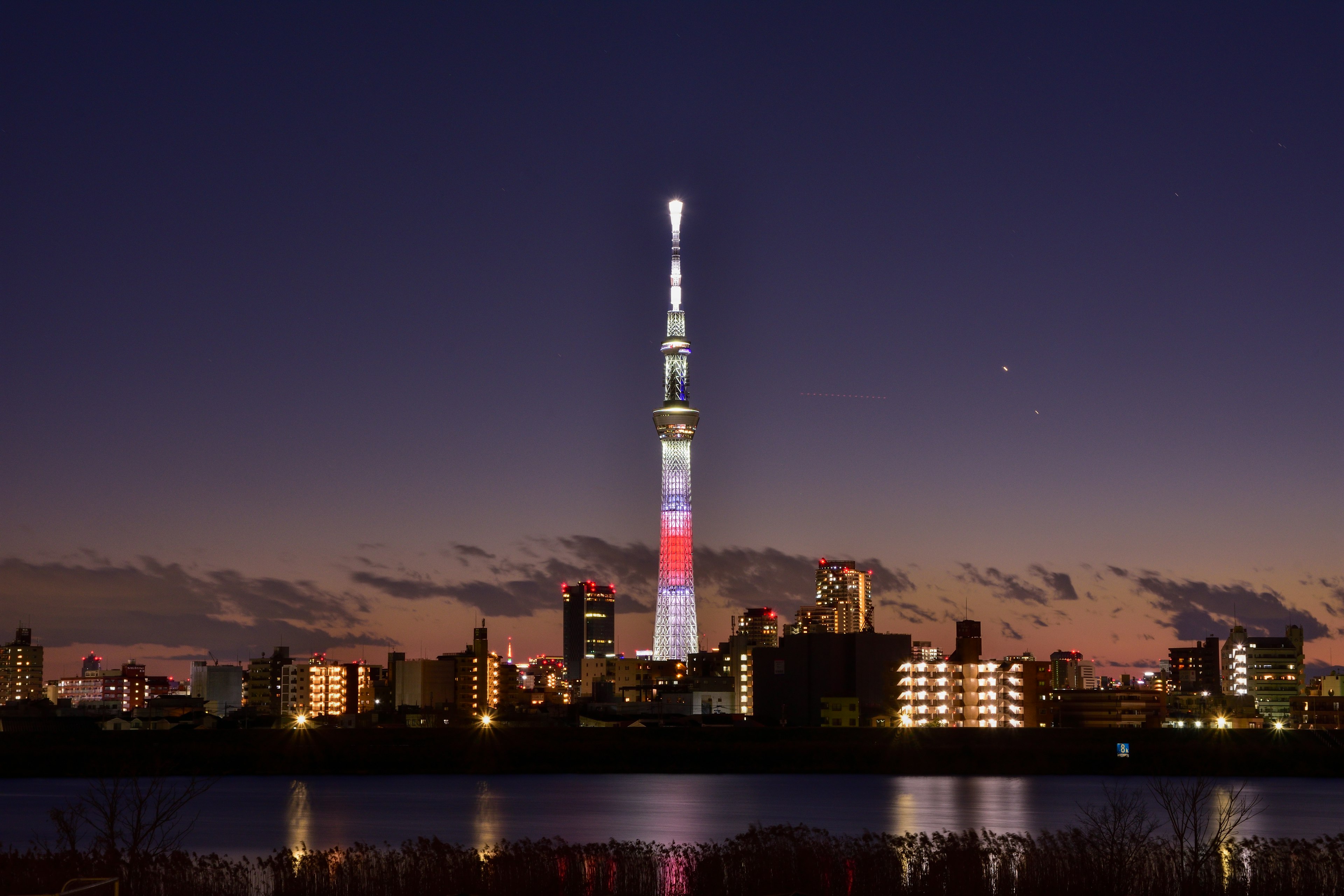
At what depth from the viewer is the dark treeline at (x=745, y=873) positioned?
3138 centimetres

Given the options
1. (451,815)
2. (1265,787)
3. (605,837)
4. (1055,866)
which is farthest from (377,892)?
(1265,787)

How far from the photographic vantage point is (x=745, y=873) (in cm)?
3328

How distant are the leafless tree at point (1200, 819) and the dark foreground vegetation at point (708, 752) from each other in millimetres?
10731

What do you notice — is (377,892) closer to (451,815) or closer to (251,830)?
(251,830)

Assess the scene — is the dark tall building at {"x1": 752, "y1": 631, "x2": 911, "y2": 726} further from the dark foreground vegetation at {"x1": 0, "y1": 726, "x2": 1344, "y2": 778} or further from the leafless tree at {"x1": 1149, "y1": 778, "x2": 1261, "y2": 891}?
the leafless tree at {"x1": 1149, "y1": 778, "x2": 1261, "y2": 891}

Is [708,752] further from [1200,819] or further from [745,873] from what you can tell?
[745,873]

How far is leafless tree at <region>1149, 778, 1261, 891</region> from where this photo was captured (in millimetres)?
30250

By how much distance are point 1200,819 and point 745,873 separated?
4632 cm

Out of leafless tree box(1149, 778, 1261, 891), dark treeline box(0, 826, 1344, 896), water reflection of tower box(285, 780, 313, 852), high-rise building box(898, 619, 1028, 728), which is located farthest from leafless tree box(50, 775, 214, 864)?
high-rise building box(898, 619, 1028, 728)

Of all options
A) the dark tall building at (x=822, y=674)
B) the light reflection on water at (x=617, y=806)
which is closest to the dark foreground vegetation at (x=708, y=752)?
the light reflection on water at (x=617, y=806)

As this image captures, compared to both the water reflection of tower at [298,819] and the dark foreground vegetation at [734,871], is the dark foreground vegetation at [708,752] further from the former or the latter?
the dark foreground vegetation at [734,871]

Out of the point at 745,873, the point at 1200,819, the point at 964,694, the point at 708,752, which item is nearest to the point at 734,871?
the point at 745,873

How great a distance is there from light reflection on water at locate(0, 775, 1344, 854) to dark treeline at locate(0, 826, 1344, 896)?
23466mm

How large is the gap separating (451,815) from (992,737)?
204 ft
